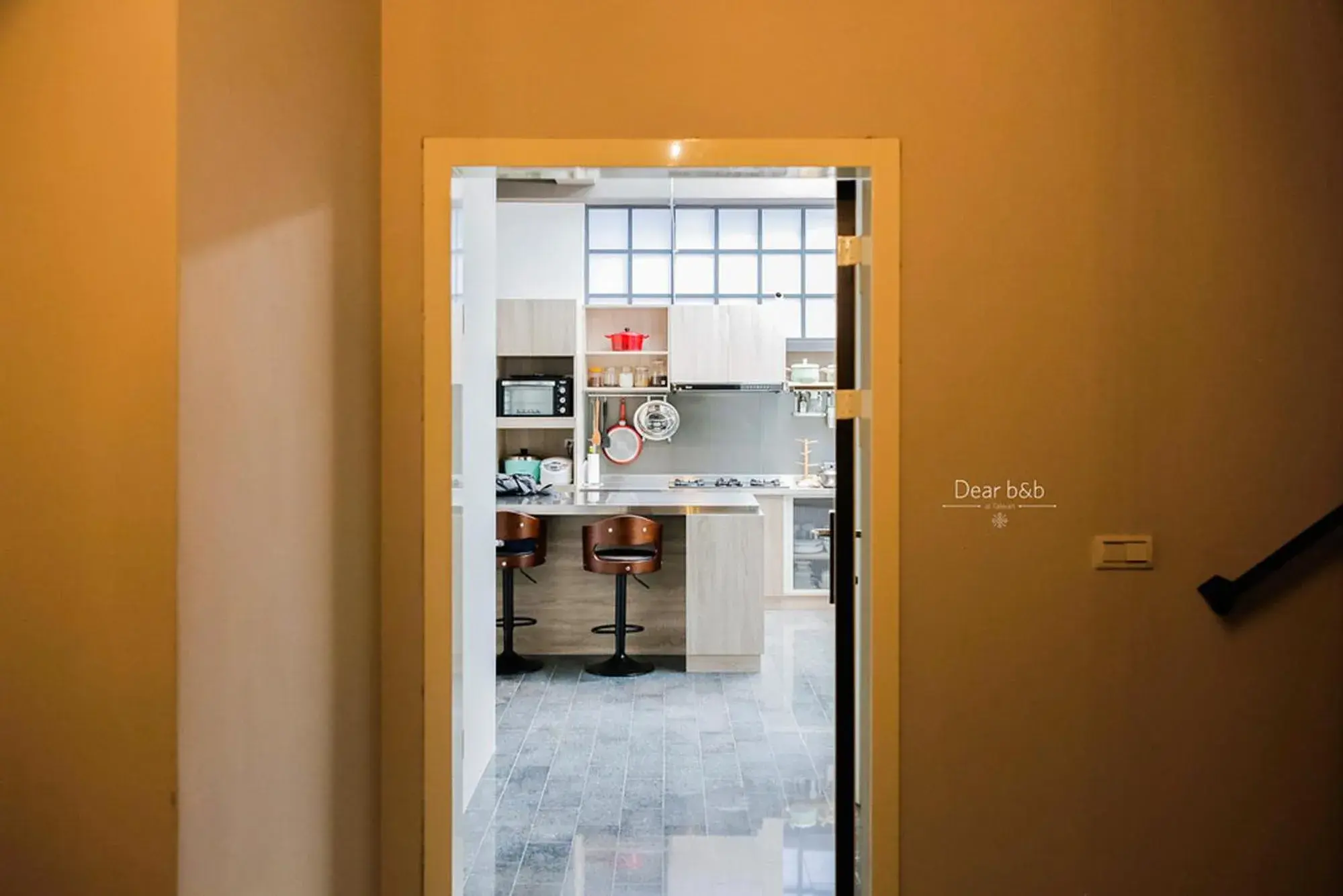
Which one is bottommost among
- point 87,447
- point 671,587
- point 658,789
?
point 658,789

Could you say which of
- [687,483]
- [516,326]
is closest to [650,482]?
[687,483]

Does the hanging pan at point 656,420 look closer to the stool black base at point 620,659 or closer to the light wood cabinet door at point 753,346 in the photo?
the light wood cabinet door at point 753,346

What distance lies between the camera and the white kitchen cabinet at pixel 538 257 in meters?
8.24

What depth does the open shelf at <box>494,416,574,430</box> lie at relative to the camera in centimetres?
776

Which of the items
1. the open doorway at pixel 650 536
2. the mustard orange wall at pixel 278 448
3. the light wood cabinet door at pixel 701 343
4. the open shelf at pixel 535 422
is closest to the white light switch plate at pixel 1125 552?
the open doorway at pixel 650 536

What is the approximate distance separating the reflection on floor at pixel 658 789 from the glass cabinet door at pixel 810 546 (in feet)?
6.10

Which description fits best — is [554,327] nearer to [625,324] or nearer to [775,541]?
[625,324]

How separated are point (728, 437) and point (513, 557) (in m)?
3.23

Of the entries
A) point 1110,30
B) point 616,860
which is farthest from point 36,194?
point 616,860

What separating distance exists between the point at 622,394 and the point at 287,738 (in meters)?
6.51

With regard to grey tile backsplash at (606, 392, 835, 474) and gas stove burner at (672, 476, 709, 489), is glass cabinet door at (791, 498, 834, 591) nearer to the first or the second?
grey tile backsplash at (606, 392, 835, 474)

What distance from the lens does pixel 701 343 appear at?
25.8ft

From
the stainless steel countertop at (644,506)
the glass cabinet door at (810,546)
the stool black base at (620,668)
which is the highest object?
the stainless steel countertop at (644,506)

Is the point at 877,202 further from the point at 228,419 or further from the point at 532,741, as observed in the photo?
the point at 532,741
